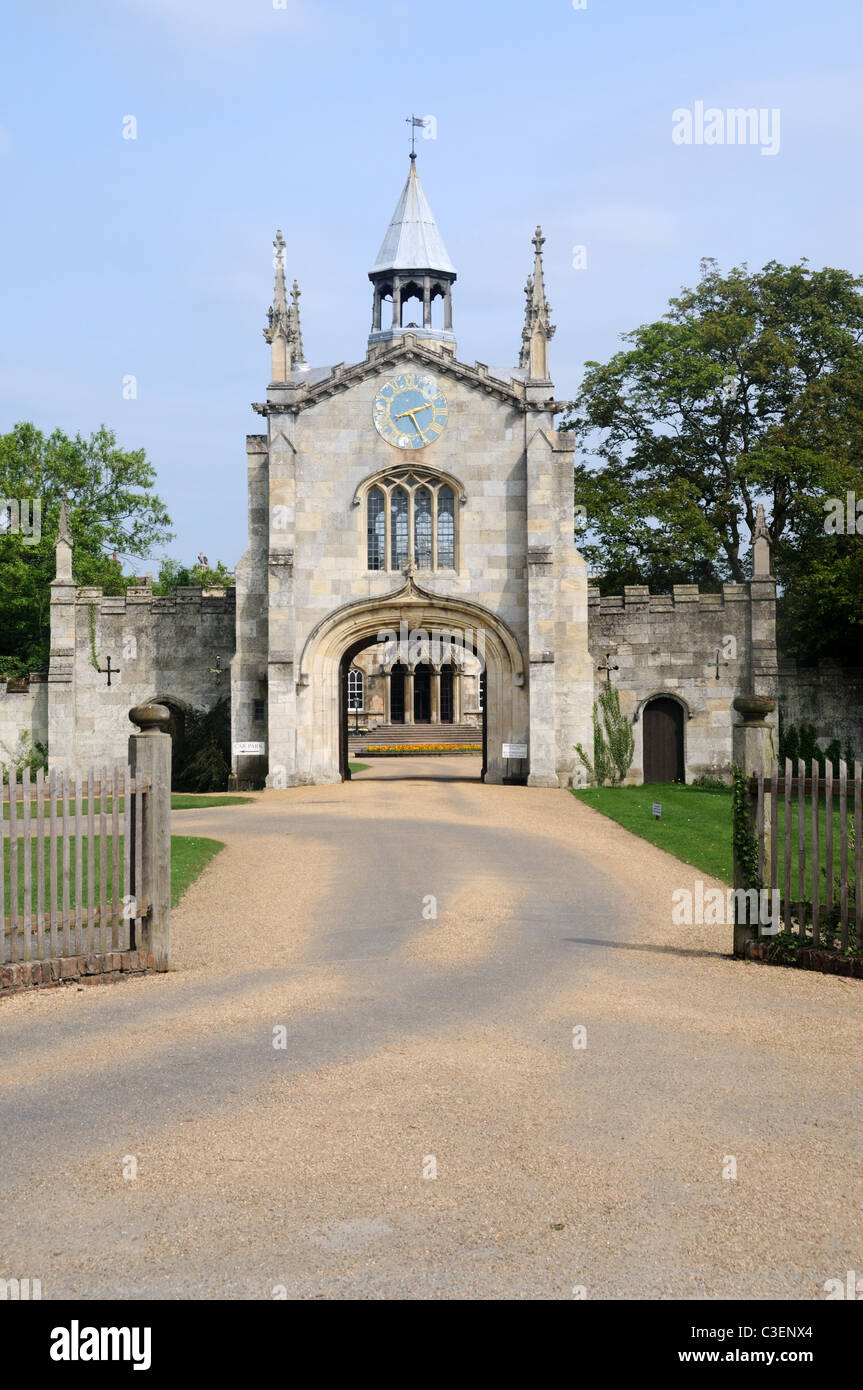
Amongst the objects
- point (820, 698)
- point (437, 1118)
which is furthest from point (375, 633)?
point (437, 1118)

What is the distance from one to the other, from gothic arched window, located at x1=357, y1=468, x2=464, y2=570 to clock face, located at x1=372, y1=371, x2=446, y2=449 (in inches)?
31.4

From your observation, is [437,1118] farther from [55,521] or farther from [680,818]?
[55,521]

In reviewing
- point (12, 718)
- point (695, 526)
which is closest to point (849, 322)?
point (695, 526)

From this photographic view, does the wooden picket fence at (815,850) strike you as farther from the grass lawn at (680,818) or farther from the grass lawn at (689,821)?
the grass lawn at (680,818)

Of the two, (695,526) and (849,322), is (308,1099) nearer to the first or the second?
(695,526)

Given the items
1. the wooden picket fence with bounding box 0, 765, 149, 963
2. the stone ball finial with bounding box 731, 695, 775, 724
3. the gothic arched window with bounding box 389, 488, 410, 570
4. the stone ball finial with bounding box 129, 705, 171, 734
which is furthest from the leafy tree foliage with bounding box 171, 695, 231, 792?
the stone ball finial with bounding box 731, 695, 775, 724

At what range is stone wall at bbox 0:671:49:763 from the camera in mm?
34906

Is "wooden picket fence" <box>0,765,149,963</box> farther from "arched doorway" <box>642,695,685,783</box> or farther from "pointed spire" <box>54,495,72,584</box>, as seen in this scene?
"pointed spire" <box>54,495,72,584</box>

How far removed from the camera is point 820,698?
34344 millimetres

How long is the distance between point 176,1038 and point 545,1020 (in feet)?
8.48

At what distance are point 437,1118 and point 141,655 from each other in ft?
94.9

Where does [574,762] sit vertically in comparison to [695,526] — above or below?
below
